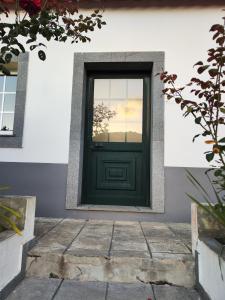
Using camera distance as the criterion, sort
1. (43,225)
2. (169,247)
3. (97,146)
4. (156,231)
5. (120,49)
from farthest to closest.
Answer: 1. (97,146)
2. (120,49)
3. (43,225)
4. (156,231)
5. (169,247)

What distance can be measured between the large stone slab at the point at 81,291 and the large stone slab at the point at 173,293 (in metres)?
0.39

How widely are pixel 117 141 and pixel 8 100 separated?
1785 mm

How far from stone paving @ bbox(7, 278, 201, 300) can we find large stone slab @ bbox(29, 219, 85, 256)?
0.72 ft

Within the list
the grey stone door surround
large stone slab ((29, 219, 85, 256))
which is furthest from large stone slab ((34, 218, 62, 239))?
the grey stone door surround

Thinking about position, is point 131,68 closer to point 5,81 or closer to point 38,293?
point 5,81

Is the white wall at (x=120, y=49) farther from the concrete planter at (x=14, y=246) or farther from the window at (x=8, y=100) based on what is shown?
the concrete planter at (x=14, y=246)

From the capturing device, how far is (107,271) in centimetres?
202

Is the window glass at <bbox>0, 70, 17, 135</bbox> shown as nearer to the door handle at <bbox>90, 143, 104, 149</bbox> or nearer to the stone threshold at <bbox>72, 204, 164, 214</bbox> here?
the door handle at <bbox>90, 143, 104, 149</bbox>

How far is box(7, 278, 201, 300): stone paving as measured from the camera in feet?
5.83

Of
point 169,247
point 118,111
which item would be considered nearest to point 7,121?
point 118,111

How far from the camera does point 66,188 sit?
137 inches

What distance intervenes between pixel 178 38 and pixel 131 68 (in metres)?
0.77

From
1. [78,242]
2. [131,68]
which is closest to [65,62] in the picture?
[131,68]

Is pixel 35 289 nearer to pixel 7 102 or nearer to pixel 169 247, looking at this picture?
pixel 169 247
